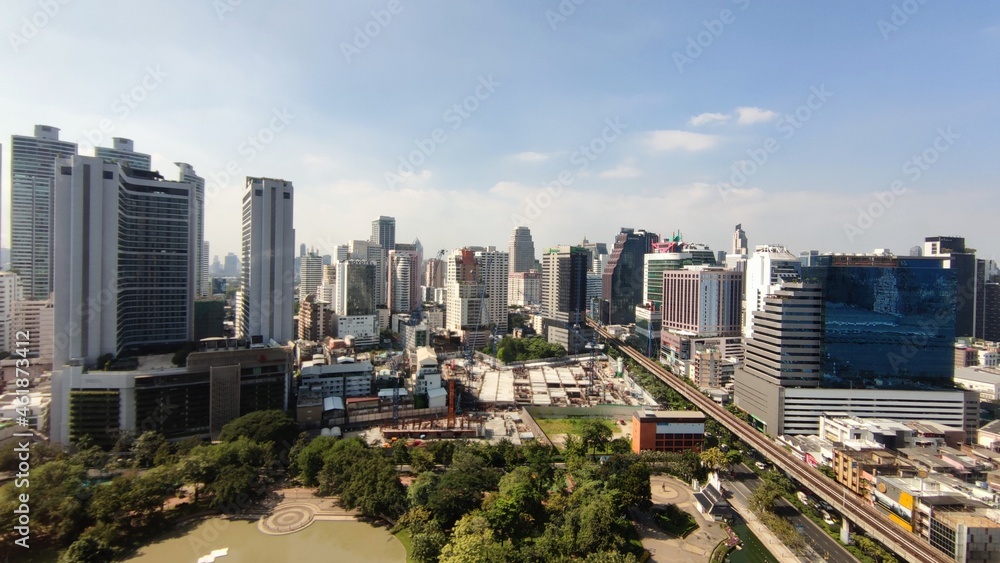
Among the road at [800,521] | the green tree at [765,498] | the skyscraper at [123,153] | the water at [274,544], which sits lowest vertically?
the water at [274,544]

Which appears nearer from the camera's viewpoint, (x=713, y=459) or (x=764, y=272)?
(x=713, y=459)

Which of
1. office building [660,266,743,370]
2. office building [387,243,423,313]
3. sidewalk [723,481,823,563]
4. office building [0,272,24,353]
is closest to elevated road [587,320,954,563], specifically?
sidewalk [723,481,823,563]

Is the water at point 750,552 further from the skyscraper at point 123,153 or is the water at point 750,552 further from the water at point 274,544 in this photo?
the skyscraper at point 123,153

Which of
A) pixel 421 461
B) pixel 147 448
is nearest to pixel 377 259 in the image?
pixel 147 448

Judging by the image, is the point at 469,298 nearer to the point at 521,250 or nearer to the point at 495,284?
the point at 495,284

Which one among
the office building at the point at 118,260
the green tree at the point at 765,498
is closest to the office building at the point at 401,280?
the office building at the point at 118,260

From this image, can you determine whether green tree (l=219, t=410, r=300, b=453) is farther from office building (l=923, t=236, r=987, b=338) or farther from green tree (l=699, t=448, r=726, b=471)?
office building (l=923, t=236, r=987, b=338)

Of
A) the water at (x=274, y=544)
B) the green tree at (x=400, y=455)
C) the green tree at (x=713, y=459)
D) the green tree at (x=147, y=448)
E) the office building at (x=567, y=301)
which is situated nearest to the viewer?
the water at (x=274, y=544)
